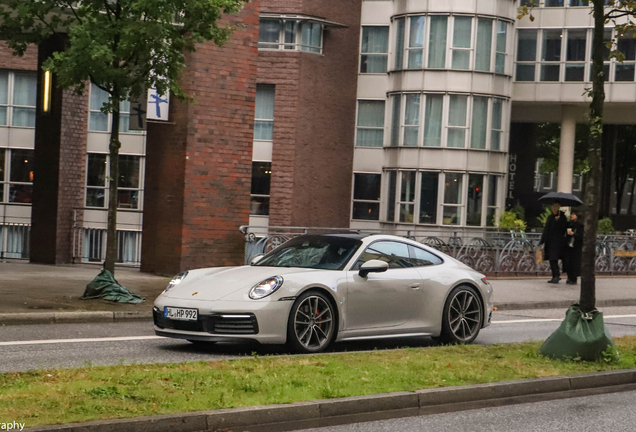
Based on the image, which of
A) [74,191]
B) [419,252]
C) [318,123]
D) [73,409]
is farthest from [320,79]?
[73,409]

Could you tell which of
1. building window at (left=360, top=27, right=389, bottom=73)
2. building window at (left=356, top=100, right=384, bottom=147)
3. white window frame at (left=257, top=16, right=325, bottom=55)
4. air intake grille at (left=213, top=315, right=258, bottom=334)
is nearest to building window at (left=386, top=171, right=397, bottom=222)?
building window at (left=356, top=100, right=384, bottom=147)

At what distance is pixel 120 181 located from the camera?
39344 mm

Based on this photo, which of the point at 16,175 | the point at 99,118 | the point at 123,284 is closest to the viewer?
the point at 123,284

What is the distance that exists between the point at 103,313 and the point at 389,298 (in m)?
4.12

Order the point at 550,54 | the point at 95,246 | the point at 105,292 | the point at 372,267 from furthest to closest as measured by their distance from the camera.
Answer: the point at 550,54, the point at 95,246, the point at 105,292, the point at 372,267

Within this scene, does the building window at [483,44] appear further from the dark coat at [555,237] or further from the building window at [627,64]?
the dark coat at [555,237]

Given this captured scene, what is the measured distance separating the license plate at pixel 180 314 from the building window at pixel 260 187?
28.3 m

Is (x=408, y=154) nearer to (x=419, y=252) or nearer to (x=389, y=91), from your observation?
(x=389, y=91)

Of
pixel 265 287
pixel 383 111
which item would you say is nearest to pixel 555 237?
pixel 265 287

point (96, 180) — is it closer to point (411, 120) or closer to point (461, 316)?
point (411, 120)

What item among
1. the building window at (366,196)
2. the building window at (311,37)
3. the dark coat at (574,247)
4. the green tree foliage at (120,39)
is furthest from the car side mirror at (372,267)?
the building window at (366,196)

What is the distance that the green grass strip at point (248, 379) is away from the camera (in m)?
6.61

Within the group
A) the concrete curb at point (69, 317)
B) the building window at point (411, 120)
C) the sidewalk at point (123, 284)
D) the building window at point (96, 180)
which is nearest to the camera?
the concrete curb at point (69, 317)

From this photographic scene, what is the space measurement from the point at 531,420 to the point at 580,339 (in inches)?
99.4
